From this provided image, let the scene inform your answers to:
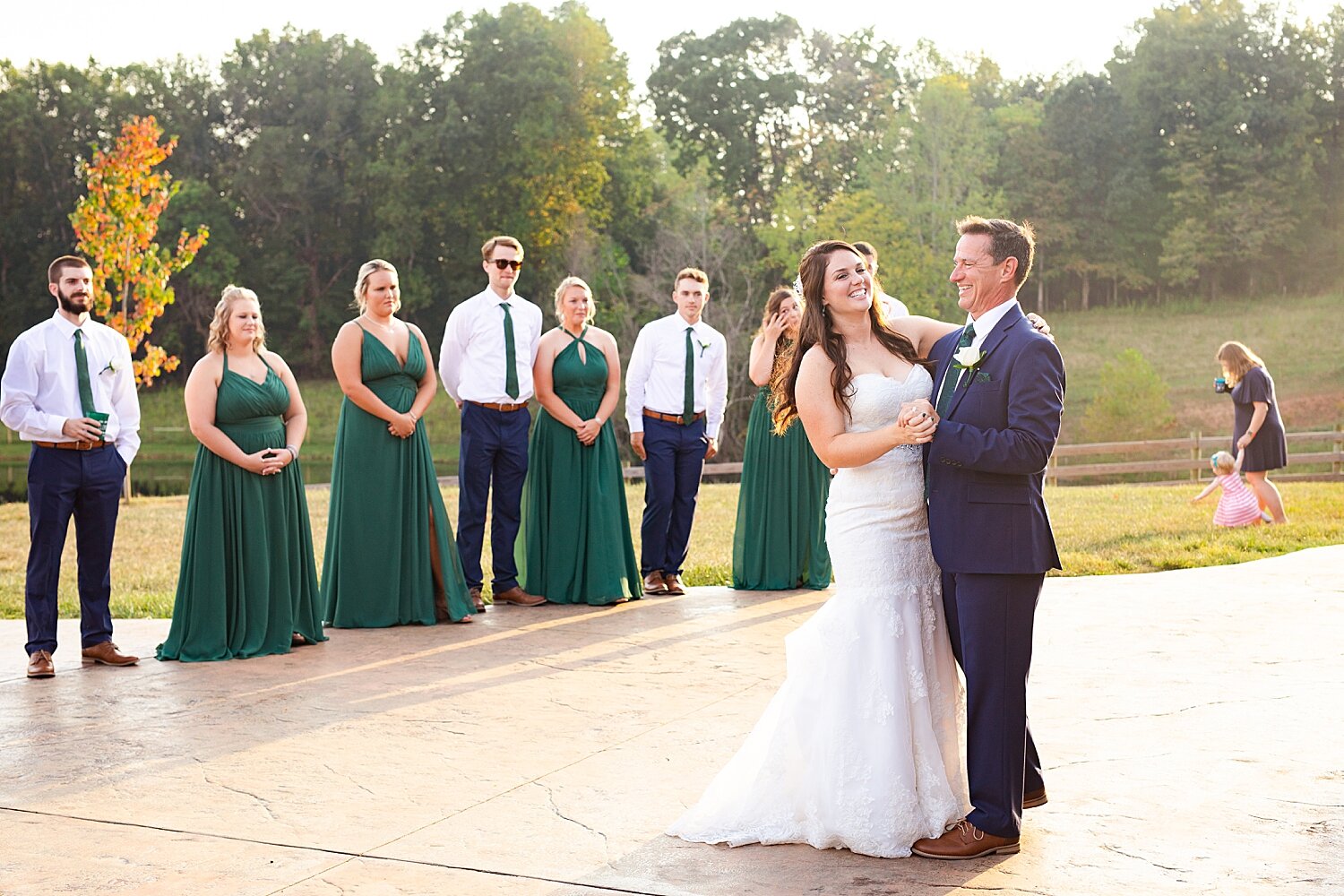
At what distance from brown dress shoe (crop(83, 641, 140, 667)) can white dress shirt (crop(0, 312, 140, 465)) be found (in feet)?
3.11

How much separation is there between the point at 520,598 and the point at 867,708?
4.91 m

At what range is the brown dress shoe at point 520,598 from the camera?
8727 mm

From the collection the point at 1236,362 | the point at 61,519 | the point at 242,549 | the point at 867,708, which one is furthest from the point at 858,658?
the point at 1236,362

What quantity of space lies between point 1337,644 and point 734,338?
25.7m

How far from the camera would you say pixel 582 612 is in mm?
8406

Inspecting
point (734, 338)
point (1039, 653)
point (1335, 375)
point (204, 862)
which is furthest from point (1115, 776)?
point (1335, 375)

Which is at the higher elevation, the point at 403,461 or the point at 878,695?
the point at 403,461

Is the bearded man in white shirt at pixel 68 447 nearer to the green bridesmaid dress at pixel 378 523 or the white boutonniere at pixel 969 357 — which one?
the green bridesmaid dress at pixel 378 523

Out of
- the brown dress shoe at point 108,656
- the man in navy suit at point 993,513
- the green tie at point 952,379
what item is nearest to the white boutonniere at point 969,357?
the man in navy suit at point 993,513

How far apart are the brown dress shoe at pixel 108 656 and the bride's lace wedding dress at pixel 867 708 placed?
12.6ft

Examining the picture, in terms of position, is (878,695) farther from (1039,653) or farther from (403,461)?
(403,461)

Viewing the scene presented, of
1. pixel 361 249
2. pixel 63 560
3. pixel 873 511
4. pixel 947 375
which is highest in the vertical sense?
pixel 361 249

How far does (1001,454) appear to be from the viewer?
3.75 meters

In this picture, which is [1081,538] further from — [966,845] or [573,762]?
[966,845]
